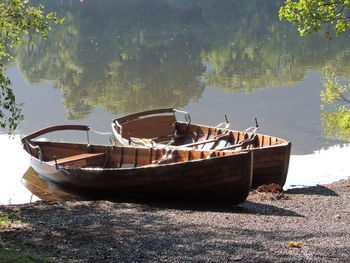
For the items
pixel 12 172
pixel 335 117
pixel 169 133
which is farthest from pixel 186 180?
pixel 335 117

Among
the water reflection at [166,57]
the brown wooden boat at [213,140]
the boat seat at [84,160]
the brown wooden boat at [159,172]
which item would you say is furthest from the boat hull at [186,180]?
the water reflection at [166,57]

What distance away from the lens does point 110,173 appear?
1758 centimetres

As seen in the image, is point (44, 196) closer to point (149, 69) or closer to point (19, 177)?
point (19, 177)

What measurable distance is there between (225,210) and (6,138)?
638 inches

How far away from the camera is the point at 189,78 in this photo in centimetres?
4675

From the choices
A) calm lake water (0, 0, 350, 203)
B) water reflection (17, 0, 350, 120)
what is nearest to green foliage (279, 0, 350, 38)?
calm lake water (0, 0, 350, 203)

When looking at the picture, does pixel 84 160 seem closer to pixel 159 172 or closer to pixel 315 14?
pixel 159 172

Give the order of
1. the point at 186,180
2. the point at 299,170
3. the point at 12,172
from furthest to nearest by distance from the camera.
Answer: the point at 12,172
the point at 299,170
the point at 186,180

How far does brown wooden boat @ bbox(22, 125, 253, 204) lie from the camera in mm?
15805

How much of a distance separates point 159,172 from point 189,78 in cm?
3073

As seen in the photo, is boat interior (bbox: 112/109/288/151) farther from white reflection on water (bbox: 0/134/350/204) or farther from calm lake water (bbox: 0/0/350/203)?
calm lake water (bbox: 0/0/350/203)

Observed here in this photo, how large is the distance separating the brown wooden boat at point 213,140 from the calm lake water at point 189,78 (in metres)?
2.18

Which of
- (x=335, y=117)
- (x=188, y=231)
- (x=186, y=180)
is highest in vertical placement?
(x=188, y=231)

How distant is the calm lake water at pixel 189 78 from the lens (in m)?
26.7
